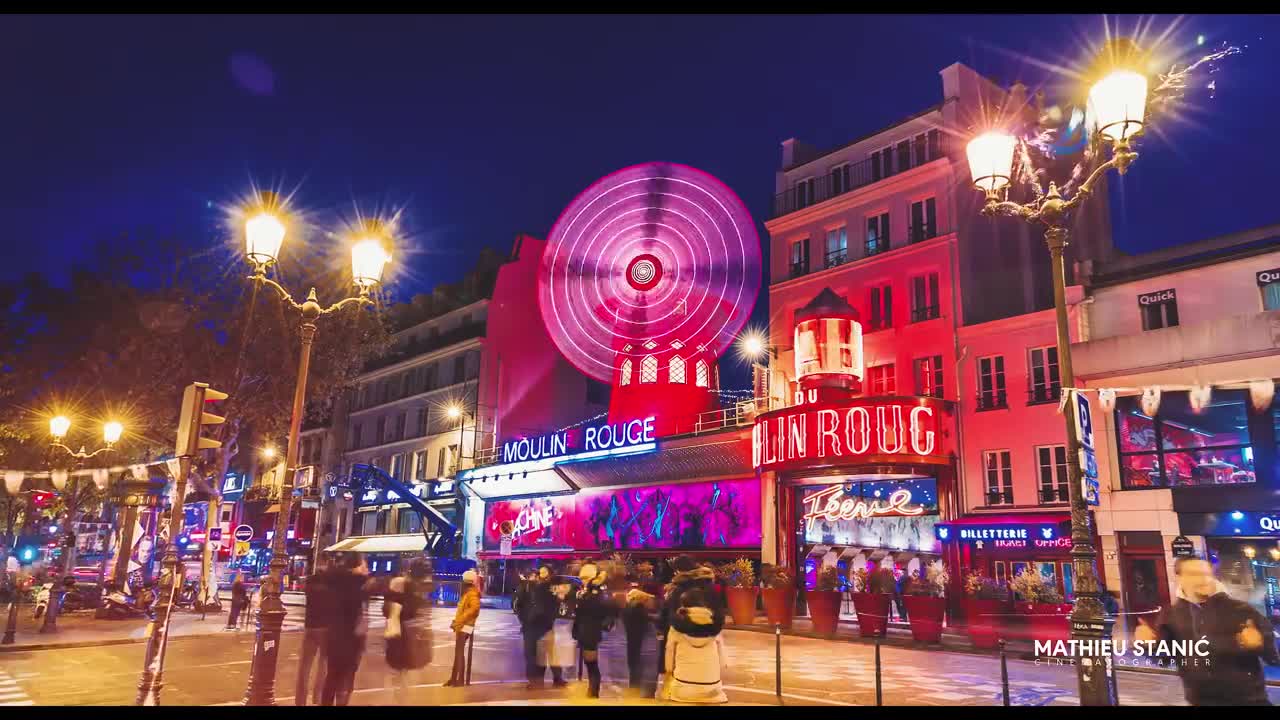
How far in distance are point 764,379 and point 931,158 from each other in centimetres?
885

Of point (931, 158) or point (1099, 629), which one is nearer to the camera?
point (1099, 629)

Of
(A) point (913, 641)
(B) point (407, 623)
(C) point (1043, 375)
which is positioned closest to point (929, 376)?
(C) point (1043, 375)

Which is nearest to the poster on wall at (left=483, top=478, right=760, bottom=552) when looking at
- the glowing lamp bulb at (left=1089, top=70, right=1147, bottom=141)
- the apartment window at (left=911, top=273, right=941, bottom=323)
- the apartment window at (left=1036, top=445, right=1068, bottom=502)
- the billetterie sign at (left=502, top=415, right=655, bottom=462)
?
the billetterie sign at (left=502, top=415, right=655, bottom=462)

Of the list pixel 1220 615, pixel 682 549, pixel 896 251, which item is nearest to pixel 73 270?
pixel 682 549

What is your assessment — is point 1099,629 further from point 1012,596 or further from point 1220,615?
point 1012,596

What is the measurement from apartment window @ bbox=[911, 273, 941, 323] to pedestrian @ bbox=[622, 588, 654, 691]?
18.1 m

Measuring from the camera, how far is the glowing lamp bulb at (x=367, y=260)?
12109 millimetres

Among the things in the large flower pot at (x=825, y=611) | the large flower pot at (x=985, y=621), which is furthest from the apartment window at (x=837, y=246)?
the large flower pot at (x=985, y=621)

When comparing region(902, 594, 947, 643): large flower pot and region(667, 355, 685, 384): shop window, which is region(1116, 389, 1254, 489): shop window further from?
region(667, 355, 685, 384): shop window

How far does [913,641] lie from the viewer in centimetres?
1897

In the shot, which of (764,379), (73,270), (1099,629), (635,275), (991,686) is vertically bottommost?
(991,686)

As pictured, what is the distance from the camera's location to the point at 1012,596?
19250 millimetres

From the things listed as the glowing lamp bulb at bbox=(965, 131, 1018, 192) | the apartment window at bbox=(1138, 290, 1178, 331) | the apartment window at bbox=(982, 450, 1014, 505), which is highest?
the apartment window at bbox=(1138, 290, 1178, 331)

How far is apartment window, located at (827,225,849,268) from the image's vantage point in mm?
28578
